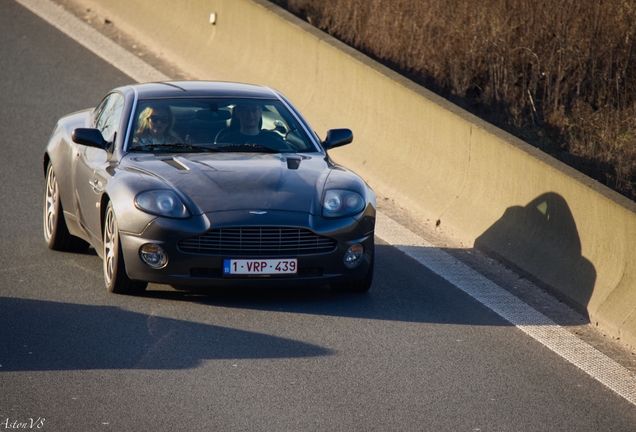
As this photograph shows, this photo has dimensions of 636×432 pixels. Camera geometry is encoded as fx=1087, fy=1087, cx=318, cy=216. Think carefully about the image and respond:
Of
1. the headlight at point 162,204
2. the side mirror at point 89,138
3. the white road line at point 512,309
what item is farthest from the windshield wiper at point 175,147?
the white road line at point 512,309

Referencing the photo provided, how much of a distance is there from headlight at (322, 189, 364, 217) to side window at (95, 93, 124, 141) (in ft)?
6.87

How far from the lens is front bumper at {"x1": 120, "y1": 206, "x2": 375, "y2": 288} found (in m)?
7.89

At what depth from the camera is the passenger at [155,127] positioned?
29.7 ft

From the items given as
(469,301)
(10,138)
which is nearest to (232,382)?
(469,301)

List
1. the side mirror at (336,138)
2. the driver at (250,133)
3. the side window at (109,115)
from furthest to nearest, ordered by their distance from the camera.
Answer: the side mirror at (336,138), the side window at (109,115), the driver at (250,133)

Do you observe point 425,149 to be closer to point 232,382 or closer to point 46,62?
point 232,382

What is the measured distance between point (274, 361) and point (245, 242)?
1.26 meters

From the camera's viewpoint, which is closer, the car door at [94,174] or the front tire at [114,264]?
the front tire at [114,264]

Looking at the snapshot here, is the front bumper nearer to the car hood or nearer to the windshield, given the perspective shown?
the car hood

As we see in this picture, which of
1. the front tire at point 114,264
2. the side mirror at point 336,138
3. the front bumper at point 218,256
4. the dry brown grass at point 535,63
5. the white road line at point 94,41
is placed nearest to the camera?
the front bumper at point 218,256

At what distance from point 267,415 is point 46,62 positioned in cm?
1196

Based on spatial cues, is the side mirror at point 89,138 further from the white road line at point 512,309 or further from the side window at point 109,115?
the white road line at point 512,309

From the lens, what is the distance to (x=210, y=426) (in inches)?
228

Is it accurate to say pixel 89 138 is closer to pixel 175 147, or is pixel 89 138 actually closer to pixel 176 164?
pixel 175 147
